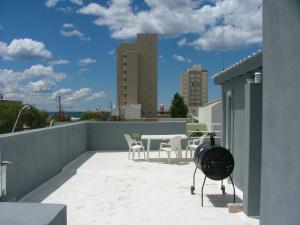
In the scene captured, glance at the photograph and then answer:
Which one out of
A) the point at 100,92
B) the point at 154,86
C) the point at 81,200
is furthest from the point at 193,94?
the point at 81,200

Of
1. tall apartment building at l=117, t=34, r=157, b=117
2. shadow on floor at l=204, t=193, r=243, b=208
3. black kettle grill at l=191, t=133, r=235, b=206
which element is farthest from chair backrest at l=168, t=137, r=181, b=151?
tall apartment building at l=117, t=34, r=157, b=117

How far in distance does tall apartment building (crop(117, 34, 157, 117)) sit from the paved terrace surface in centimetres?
7561

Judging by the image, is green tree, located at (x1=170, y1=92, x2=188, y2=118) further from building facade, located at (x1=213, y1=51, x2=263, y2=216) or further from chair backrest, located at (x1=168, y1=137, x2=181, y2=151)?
building facade, located at (x1=213, y1=51, x2=263, y2=216)

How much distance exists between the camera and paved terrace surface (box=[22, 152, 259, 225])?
570cm

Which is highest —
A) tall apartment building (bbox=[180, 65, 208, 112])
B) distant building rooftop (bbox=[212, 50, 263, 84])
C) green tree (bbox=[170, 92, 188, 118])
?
tall apartment building (bbox=[180, 65, 208, 112])

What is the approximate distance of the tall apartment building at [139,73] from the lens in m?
86.4

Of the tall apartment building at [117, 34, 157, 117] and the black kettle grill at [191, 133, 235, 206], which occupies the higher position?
the tall apartment building at [117, 34, 157, 117]

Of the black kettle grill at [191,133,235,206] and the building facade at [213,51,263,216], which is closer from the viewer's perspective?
the building facade at [213,51,263,216]

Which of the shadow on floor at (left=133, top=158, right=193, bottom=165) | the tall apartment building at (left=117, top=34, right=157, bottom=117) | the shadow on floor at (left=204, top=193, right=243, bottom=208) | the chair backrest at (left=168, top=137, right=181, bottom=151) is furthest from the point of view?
the tall apartment building at (left=117, top=34, right=157, bottom=117)

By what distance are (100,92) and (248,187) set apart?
61508 millimetres

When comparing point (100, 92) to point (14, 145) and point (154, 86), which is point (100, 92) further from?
point (14, 145)

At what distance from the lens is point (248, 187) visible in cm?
564

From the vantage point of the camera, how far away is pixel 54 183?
8.34 metres

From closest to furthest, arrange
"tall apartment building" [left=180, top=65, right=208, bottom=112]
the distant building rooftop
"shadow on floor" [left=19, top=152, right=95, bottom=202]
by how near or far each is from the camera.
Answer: the distant building rooftop
"shadow on floor" [left=19, top=152, right=95, bottom=202]
"tall apartment building" [left=180, top=65, right=208, bottom=112]
